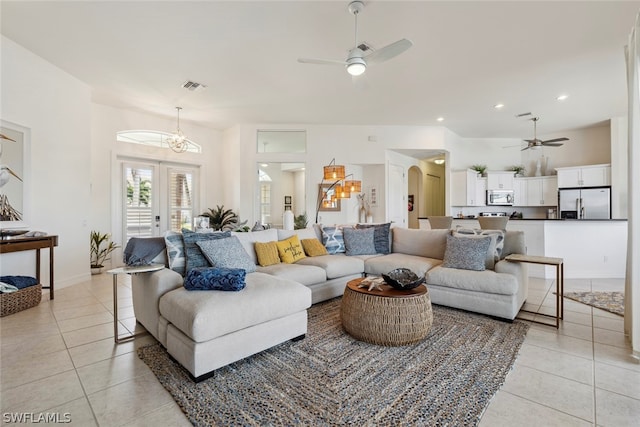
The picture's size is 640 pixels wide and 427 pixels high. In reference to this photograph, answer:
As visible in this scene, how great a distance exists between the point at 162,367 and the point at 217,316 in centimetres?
67

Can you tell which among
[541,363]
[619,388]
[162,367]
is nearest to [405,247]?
[541,363]

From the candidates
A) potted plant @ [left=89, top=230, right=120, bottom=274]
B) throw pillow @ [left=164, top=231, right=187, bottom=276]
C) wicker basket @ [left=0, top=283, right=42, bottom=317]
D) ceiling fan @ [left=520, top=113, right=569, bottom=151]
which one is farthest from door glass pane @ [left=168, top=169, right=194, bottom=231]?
ceiling fan @ [left=520, top=113, right=569, bottom=151]

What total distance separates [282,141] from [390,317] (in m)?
5.48

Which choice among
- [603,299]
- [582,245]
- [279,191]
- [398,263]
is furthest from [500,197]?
[279,191]

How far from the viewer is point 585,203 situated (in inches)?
261

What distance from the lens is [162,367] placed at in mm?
2129

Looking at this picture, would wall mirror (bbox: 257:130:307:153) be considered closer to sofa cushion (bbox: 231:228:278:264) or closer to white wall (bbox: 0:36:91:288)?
white wall (bbox: 0:36:91:288)

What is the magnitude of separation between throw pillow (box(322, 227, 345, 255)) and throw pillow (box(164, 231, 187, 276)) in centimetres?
208

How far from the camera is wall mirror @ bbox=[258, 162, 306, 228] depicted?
7.40 metres

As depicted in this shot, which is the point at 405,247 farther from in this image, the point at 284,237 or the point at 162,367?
the point at 162,367

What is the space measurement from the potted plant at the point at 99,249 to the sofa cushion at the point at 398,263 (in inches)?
194

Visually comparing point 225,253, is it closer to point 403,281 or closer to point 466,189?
point 403,281

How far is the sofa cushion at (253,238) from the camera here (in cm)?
359

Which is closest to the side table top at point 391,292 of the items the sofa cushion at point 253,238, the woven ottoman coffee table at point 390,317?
the woven ottoman coffee table at point 390,317
